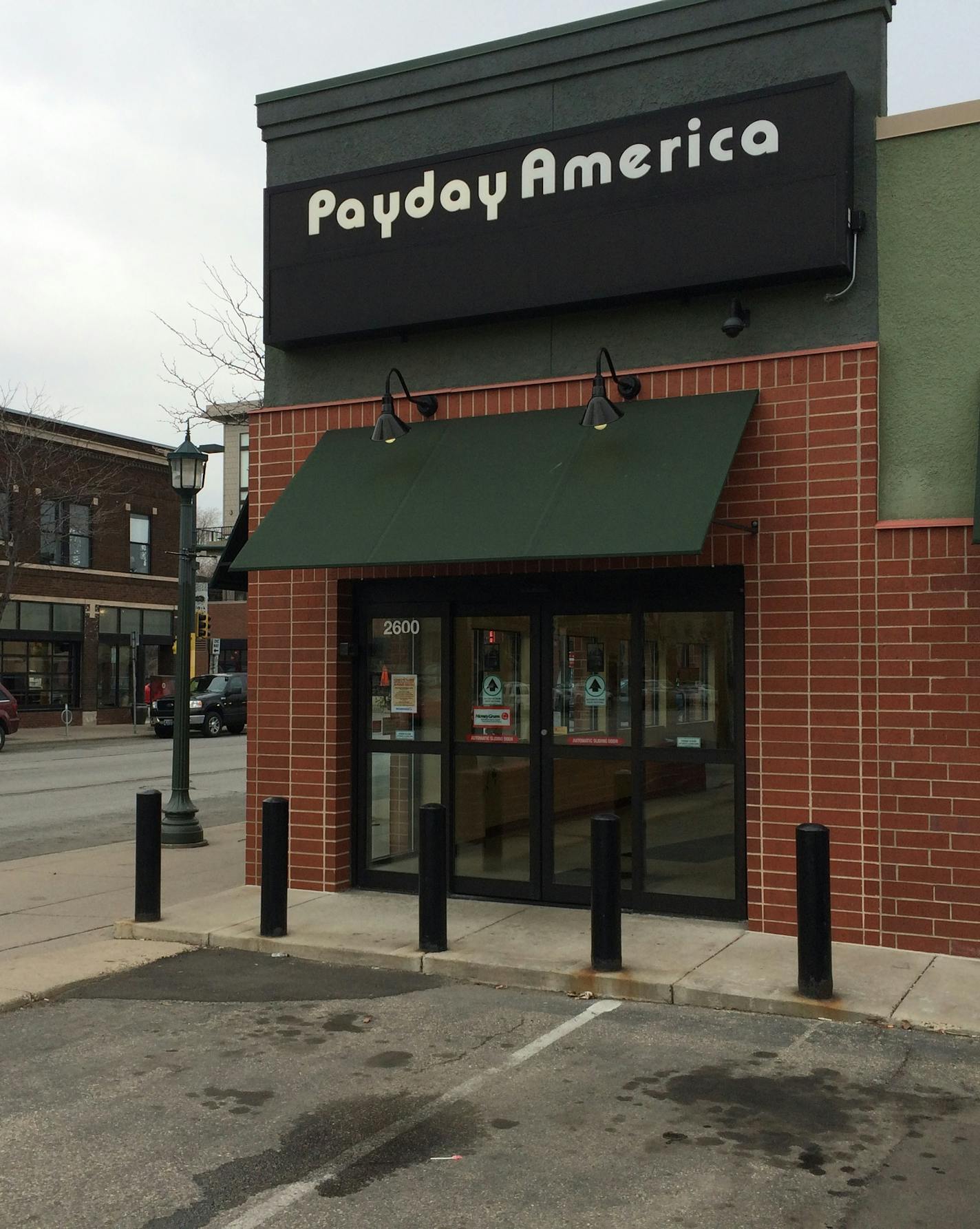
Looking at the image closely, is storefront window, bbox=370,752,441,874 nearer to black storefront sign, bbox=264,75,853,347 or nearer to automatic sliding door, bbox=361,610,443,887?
automatic sliding door, bbox=361,610,443,887

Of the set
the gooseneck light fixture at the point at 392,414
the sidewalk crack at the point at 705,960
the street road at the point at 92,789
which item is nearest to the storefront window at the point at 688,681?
the sidewalk crack at the point at 705,960

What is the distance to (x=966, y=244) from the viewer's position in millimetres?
8070

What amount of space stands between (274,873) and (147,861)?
Answer: 1132 millimetres

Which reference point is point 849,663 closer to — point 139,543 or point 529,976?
point 529,976

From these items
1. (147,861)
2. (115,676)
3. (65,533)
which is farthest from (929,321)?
(115,676)

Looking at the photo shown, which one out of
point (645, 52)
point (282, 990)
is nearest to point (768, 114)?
point (645, 52)

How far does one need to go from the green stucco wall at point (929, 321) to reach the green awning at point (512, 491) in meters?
1.02

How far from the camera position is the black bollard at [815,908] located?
6777 mm

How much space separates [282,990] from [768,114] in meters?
6.64

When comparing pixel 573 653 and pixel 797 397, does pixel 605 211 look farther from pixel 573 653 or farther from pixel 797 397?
pixel 573 653

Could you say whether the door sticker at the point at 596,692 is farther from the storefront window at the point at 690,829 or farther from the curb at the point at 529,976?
the curb at the point at 529,976

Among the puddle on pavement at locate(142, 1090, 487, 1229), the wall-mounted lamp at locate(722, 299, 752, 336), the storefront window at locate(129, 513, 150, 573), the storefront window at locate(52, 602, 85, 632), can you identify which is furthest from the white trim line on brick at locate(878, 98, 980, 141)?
the storefront window at locate(129, 513, 150, 573)

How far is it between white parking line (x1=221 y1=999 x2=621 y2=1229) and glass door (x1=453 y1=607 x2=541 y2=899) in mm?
2601

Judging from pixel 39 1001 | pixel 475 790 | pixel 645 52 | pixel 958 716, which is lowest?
pixel 39 1001
